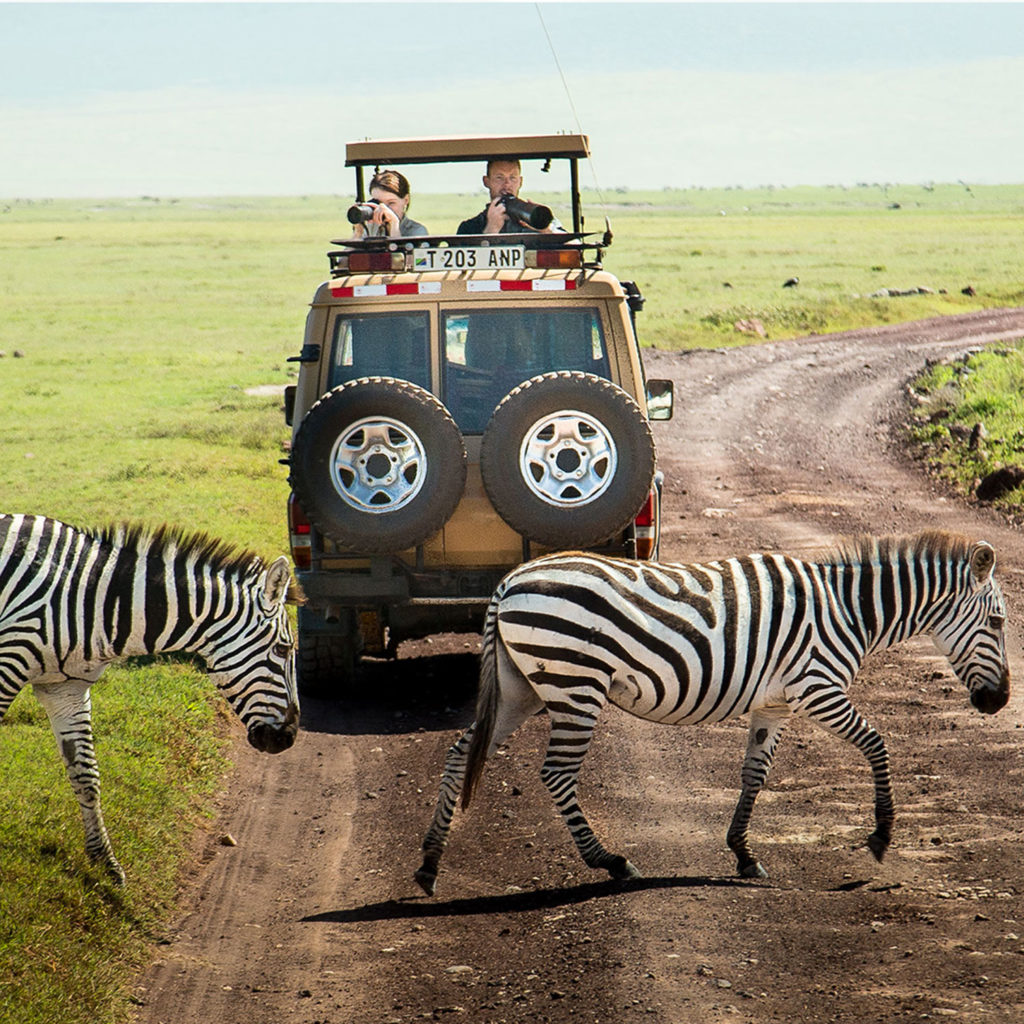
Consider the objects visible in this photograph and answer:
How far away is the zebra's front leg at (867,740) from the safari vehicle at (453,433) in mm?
1818

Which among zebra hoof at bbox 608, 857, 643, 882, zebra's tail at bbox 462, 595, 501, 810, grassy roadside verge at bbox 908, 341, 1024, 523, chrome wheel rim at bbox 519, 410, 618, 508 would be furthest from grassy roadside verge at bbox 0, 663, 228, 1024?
grassy roadside verge at bbox 908, 341, 1024, 523

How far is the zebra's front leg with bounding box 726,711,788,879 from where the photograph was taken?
6133mm

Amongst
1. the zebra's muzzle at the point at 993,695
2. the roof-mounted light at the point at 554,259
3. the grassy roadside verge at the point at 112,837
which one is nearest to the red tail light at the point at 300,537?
the grassy roadside verge at the point at 112,837

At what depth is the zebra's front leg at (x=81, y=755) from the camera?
6096mm

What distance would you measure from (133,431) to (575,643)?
15.9 m

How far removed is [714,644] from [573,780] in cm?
88

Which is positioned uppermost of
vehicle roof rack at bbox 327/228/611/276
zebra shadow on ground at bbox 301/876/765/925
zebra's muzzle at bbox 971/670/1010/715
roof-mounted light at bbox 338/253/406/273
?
vehicle roof rack at bbox 327/228/611/276

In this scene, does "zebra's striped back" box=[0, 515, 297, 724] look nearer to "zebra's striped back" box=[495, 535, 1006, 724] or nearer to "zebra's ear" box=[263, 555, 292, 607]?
"zebra's ear" box=[263, 555, 292, 607]

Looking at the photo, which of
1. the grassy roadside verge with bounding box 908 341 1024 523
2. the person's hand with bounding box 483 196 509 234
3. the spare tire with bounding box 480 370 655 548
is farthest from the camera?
the grassy roadside verge with bounding box 908 341 1024 523

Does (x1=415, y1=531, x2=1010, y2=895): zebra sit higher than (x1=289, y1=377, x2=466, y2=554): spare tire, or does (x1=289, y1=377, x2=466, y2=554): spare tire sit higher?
(x1=289, y1=377, x2=466, y2=554): spare tire

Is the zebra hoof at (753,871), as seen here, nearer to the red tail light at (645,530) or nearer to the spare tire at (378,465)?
the red tail light at (645,530)

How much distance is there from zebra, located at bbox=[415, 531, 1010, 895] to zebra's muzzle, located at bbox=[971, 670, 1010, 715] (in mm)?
10

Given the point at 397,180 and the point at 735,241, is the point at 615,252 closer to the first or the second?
the point at 735,241

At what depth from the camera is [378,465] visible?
7750mm
